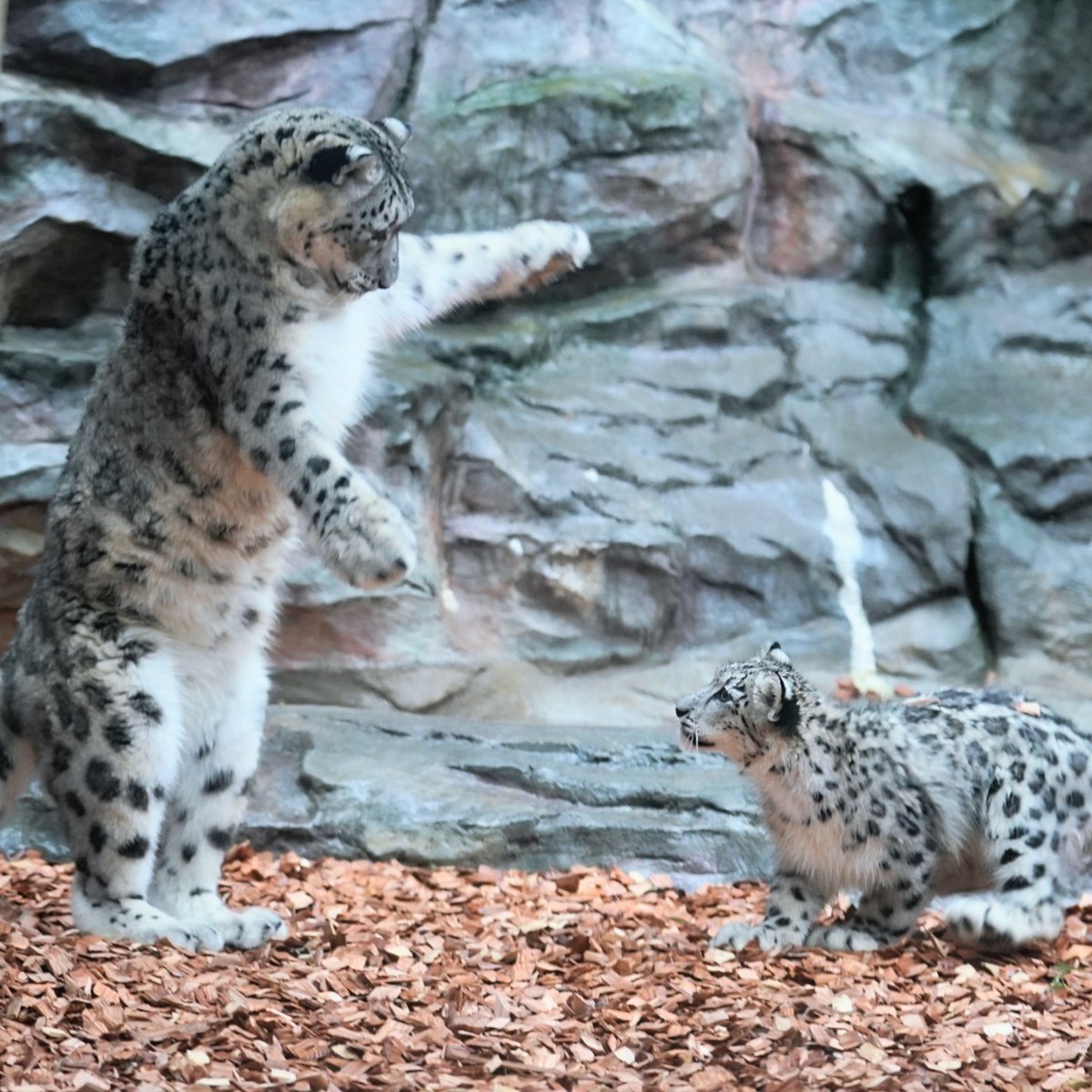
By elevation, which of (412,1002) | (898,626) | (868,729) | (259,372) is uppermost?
(259,372)

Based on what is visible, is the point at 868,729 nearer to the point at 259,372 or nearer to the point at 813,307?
the point at 259,372

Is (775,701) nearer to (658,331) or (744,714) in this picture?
(744,714)

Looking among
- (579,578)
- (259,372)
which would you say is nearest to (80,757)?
(259,372)

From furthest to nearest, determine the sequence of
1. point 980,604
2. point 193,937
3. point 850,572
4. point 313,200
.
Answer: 1. point 980,604
2. point 850,572
3. point 313,200
4. point 193,937

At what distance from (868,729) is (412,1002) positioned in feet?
6.03

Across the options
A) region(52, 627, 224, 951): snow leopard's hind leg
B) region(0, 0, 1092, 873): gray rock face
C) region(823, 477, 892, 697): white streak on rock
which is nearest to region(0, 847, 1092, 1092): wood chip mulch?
region(52, 627, 224, 951): snow leopard's hind leg

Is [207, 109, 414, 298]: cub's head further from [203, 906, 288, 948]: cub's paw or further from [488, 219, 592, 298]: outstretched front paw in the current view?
[203, 906, 288, 948]: cub's paw

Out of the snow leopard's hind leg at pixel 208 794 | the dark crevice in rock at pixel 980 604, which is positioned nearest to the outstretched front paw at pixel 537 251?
the snow leopard's hind leg at pixel 208 794

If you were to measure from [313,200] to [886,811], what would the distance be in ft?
8.66

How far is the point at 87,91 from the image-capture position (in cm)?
828

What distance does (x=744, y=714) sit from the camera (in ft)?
17.3

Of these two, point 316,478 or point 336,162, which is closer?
point 316,478

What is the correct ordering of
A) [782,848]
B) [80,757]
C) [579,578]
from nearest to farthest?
[80,757] → [782,848] → [579,578]

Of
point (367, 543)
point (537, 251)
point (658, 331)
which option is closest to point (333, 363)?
point (367, 543)
